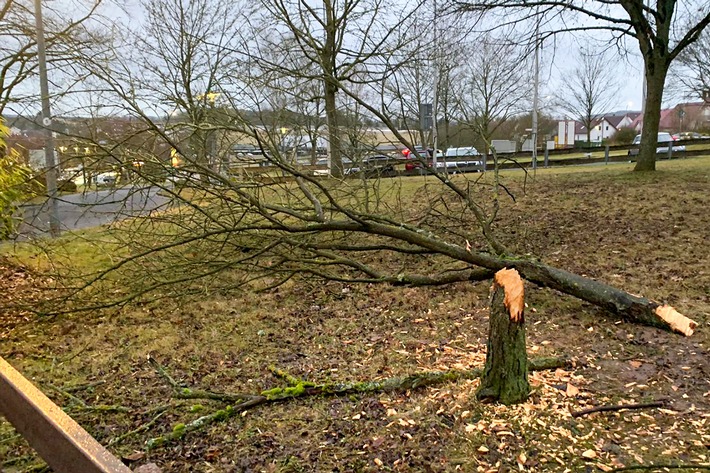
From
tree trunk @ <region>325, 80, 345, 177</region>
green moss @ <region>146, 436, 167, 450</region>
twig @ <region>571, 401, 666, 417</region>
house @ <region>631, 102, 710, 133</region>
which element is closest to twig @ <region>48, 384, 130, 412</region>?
green moss @ <region>146, 436, 167, 450</region>

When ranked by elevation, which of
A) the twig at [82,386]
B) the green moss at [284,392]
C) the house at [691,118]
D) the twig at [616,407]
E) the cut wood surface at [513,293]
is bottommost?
the twig at [82,386]

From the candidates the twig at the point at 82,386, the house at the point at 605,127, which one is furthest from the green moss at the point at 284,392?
the house at the point at 605,127

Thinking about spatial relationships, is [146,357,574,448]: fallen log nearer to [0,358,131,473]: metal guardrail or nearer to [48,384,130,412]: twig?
[48,384,130,412]: twig

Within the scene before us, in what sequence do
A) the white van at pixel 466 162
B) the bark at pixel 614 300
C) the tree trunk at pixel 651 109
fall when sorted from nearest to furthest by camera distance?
the bark at pixel 614 300 → the tree trunk at pixel 651 109 → the white van at pixel 466 162

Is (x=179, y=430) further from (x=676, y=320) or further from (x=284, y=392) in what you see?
(x=676, y=320)

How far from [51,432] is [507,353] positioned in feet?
8.28

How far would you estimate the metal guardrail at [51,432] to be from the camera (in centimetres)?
103

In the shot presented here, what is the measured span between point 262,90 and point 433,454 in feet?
16.0

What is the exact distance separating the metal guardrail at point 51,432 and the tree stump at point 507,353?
245 cm

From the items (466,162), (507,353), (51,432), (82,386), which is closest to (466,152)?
(466,162)

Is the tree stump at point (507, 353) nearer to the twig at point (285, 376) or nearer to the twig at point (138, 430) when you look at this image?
the twig at point (285, 376)

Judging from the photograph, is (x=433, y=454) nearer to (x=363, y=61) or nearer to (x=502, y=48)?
(x=363, y=61)

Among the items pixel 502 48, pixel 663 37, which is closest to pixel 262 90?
pixel 502 48

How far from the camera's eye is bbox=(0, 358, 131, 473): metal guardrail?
3.39ft
